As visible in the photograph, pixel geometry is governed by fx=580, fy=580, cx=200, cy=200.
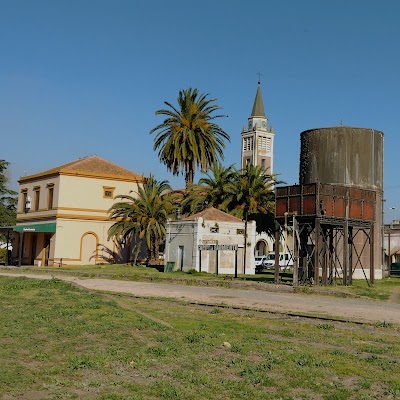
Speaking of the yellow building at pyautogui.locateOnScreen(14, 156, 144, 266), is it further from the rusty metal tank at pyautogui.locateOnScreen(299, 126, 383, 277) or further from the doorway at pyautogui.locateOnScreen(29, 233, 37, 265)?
the rusty metal tank at pyautogui.locateOnScreen(299, 126, 383, 277)

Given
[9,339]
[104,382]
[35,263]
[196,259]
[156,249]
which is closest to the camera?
[104,382]

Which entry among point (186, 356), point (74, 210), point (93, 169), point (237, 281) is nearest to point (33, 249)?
point (74, 210)

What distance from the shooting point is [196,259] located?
41.1 metres

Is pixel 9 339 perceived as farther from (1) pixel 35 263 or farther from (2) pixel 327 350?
(1) pixel 35 263

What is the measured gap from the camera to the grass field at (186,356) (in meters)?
7.81

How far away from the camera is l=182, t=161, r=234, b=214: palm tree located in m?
50.8

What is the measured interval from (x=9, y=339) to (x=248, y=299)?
12268mm

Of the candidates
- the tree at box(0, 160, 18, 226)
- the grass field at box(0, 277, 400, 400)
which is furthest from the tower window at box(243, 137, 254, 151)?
the grass field at box(0, 277, 400, 400)

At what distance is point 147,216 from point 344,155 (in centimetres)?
1675

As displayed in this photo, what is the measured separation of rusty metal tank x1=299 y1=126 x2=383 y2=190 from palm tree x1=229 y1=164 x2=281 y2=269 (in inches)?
354

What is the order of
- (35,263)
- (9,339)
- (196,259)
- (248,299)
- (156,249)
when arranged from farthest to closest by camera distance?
(35,263) < (156,249) < (196,259) < (248,299) < (9,339)

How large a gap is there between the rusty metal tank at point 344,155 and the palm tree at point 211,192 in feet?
36.0

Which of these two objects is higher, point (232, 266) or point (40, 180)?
point (40, 180)

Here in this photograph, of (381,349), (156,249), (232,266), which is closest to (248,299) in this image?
(381,349)
